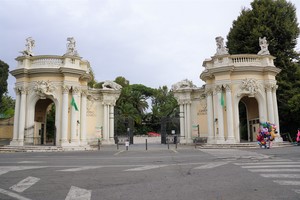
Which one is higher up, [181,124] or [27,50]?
[27,50]

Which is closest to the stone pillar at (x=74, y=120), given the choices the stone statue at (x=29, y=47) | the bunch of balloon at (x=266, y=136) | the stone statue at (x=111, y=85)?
the stone statue at (x=29, y=47)

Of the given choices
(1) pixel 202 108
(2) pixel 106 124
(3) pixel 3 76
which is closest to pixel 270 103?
(1) pixel 202 108

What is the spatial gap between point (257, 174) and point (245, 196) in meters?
2.67

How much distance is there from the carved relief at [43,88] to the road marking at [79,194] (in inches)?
732

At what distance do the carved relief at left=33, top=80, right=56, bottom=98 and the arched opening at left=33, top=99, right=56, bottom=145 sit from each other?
329cm

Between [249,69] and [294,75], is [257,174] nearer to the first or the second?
[249,69]

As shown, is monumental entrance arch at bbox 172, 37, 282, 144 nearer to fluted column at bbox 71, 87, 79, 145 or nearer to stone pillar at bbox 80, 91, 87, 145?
stone pillar at bbox 80, 91, 87, 145

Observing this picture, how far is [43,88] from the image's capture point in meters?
22.9

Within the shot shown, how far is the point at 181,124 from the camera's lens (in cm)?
2911

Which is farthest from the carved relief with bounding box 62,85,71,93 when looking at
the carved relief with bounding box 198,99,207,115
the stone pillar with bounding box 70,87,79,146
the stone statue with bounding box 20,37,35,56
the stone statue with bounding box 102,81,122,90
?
the carved relief with bounding box 198,99,207,115

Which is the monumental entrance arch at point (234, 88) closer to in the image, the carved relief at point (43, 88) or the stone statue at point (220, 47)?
the stone statue at point (220, 47)

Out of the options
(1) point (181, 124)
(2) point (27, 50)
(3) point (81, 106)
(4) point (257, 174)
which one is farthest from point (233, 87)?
(2) point (27, 50)

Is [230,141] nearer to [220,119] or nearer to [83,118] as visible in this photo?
[220,119]

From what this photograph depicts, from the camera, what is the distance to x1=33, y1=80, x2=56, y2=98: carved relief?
22.9 metres
